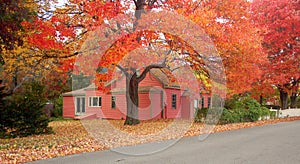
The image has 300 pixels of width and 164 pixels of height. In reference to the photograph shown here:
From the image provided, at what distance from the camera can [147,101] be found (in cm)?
2291

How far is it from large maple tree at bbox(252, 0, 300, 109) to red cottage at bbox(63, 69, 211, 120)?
675 centimetres

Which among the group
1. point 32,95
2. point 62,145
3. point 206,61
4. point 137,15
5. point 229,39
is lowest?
point 62,145

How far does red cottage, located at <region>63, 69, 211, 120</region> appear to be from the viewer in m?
23.0

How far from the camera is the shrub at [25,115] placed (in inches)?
473

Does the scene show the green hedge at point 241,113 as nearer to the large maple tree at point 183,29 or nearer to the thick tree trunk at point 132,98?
the large maple tree at point 183,29

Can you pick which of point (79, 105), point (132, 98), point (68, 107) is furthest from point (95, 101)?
point (132, 98)

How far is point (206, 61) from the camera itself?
1353cm

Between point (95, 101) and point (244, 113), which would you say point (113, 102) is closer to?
point (95, 101)

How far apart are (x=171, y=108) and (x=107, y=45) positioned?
1294cm

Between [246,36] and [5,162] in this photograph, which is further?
[246,36]

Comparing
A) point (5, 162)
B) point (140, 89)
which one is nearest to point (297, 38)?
point (140, 89)

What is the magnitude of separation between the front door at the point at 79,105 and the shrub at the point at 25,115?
14338mm

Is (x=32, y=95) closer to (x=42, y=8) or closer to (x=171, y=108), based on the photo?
(x=42, y=8)

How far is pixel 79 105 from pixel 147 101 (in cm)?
847
